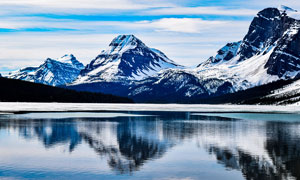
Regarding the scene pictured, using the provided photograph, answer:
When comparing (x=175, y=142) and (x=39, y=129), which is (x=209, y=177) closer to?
(x=175, y=142)

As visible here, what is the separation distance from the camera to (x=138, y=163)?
172 ft

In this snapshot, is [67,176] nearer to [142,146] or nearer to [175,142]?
[142,146]

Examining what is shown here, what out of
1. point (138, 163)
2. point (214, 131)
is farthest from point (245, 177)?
point (214, 131)

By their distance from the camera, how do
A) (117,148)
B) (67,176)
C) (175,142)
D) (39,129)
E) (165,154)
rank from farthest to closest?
(39,129) → (175,142) → (117,148) → (165,154) → (67,176)

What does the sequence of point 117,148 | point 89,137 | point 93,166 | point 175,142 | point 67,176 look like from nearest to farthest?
point 67,176 < point 93,166 < point 117,148 < point 175,142 < point 89,137

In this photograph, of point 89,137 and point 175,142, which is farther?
point 89,137

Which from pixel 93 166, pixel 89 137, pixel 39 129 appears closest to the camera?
pixel 93 166

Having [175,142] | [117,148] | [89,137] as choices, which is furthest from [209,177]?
[89,137]

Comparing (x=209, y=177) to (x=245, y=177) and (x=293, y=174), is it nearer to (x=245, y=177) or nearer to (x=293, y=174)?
(x=245, y=177)

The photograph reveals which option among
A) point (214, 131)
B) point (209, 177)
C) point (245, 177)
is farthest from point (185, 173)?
point (214, 131)

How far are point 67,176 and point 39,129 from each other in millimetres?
47459

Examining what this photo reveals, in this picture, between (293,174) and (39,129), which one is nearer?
(293,174)

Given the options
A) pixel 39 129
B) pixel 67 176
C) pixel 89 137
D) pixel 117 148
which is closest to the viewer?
pixel 67 176

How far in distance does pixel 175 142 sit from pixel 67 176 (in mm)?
30972
